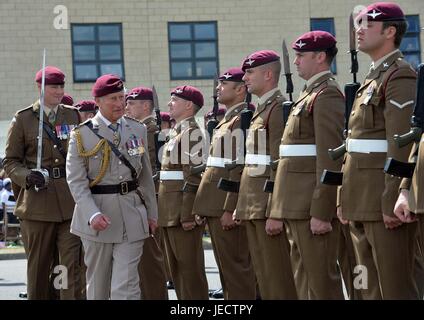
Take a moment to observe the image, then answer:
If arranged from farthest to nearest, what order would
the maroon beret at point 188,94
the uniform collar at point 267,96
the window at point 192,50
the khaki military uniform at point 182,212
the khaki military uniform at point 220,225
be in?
the window at point 192,50
the maroon beret at point 188,94
the khaki military uniform at point 182,212
the khaki military uniform at point 220,225
the uniform collar at point 267,96

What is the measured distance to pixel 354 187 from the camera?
639 cm

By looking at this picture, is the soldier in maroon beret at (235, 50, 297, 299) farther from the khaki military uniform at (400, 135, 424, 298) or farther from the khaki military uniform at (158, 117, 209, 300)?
the khaki military uniform at (400, 135, 424, 298)

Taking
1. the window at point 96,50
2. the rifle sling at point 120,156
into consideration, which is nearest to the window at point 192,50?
the window at point 96,50

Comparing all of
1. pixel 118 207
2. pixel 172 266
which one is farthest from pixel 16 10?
pixel 118 207

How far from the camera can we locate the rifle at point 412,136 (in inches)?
228

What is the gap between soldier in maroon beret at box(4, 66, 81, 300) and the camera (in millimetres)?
8562

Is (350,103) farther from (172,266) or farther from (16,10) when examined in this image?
(16,10)

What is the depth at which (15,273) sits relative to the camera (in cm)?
1428

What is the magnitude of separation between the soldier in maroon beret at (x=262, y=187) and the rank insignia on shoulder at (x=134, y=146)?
836 millimetres

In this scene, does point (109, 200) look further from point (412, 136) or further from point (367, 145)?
point (412, 136)

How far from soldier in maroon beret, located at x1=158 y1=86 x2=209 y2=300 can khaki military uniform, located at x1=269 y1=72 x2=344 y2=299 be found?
1965mm

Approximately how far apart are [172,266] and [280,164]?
2.30m

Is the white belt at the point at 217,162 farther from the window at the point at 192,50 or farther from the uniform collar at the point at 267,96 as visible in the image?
the window at the point at 192,50

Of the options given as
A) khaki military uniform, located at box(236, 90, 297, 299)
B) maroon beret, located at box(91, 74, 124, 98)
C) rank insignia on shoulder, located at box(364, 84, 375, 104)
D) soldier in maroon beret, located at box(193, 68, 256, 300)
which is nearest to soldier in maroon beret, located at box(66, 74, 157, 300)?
maroon beret, located at box(91, 74, 124, 98)
